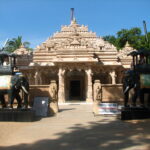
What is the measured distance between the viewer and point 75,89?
28.8 m

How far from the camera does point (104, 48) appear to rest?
29.7m

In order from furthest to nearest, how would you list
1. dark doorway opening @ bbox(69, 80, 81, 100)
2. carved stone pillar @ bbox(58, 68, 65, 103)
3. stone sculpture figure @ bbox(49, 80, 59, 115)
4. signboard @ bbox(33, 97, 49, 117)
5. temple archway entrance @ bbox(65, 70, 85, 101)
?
dark doorway opening @ bbox(69, 80, 81, 100), temple archway entrance @ bbox(65, 70, 85, 101), carved stone pillar @ bbox(58, 68, 65, 103), stone sculpture figure @ bbox(49, 80, 59, 115), signboard @ bbox(33, 97, 49, 117)

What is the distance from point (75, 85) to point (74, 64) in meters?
4.50

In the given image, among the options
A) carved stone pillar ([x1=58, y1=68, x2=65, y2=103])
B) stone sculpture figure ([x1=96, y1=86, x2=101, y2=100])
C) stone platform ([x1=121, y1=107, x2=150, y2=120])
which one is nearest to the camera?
stone platform ([x1=121, y1=107, x2=150, y2=120])

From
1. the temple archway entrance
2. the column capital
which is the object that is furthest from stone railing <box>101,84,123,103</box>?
the temple archway entrance

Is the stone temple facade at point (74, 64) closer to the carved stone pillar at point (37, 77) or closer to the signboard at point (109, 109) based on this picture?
the carved stone pillar at point (37, 77)

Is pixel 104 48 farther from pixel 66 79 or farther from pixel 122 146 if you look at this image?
pixel 122 146

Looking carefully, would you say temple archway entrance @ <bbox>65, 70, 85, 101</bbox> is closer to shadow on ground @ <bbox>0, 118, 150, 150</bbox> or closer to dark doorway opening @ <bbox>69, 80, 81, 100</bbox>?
dark doorway opening @ <bbox>69, 80, 81, 100</bbox>

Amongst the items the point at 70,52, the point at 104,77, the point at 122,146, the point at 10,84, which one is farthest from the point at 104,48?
the point at 122,146

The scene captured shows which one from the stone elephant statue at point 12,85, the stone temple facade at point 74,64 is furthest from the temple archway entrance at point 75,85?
the stone elephant statue at point 12,85

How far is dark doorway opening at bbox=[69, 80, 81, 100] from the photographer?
2838cm

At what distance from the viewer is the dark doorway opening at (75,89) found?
2838cm

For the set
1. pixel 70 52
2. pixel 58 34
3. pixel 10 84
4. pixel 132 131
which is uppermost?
pixel 58 34

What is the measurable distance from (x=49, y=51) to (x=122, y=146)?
77.8 feet
